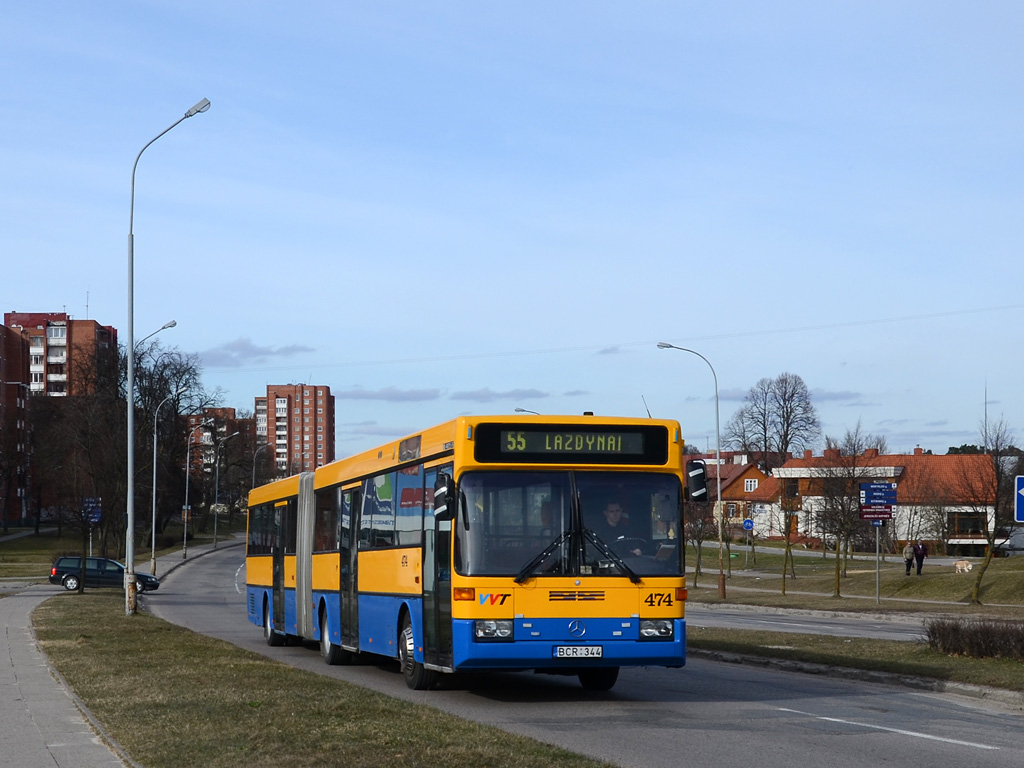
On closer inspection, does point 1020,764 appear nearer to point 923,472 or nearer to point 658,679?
point 658,679

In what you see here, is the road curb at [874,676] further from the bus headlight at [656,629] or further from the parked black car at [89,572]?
the parked black car at [89,572]

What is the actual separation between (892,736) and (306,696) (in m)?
5.61

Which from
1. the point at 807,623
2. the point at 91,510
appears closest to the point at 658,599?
the point at 807,623

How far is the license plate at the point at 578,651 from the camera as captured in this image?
511 inches

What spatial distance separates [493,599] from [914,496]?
76.2m

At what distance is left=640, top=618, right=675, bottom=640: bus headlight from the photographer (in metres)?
13.2

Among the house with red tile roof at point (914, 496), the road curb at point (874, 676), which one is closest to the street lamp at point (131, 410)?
the road curb at point (874, 676)

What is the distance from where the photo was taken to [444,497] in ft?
42.6

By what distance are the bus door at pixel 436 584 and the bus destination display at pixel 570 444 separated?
0.62 meters

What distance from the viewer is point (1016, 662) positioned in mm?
16375

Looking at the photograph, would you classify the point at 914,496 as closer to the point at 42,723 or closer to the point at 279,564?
the point at 279,564

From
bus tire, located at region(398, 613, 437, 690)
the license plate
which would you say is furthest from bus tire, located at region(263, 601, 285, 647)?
the license plate

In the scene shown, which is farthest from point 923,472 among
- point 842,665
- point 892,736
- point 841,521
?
point 892,736

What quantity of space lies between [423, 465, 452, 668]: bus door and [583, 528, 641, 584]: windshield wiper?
1451 millimetres
